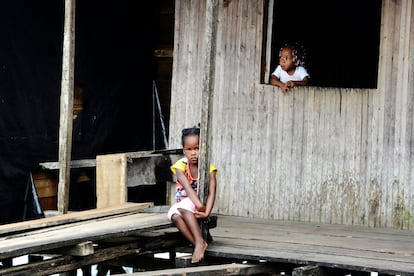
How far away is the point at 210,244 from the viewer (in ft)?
28.0

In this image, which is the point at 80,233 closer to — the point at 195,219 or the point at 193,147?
the point at 195,219

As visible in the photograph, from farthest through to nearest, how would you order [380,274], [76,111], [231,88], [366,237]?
[76,111]
[231,88]
[366,237]
[380,274]

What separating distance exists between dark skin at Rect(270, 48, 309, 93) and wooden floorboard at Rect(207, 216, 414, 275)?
1.38 m

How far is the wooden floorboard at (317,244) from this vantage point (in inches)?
307

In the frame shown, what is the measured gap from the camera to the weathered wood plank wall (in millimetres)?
10031

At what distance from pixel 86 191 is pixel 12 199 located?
1424 mm

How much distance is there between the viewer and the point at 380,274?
7.80m

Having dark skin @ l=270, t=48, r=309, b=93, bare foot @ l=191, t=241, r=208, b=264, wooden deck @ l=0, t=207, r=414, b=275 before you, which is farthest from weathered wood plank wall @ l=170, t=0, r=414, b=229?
bare foot @ l=191, t=241, r=208, b=264

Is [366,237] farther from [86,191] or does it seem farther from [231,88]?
[86,191]

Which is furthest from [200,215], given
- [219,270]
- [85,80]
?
[85,80]

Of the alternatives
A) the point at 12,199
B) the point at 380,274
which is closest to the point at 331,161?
the point at 380,274

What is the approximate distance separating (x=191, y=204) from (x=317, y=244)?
120 cm

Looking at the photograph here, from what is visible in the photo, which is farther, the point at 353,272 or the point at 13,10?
the point at 13,10

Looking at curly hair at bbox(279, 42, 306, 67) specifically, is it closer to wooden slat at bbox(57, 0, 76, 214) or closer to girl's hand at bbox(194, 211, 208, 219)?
wooden slat at bbox(57, 0, 76, 214)
